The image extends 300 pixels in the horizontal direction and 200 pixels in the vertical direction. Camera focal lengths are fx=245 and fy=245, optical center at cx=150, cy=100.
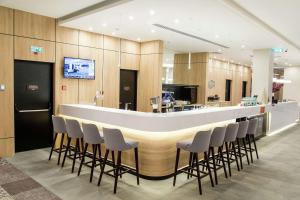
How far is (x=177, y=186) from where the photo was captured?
4.07 m

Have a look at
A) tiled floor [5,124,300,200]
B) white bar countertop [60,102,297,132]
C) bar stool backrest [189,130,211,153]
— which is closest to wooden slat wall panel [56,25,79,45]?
white bar countertop [60,102,297,132]

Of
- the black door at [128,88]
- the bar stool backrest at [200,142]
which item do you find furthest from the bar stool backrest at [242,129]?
the black door at [128,88]

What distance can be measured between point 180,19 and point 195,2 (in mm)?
1134

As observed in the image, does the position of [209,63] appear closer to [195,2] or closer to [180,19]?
[180,19]

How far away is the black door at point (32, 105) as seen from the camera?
5699mm

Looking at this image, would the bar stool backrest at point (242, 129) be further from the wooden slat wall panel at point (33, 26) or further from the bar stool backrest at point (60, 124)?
Answer: the wooden slat wall panel at point (33, 26)

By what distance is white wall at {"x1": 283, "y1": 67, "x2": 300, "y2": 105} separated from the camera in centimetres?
1406

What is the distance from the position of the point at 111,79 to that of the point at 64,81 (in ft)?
5.04

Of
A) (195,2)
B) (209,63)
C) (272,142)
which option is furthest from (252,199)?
(209,63)

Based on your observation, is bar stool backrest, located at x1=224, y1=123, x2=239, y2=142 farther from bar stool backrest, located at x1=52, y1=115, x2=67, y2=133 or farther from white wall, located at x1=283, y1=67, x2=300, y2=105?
white wall, located at x1=283, y1=67, x2=300, y2=105

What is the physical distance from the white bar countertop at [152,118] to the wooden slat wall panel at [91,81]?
1050 millimetres

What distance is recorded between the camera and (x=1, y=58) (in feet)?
17.3

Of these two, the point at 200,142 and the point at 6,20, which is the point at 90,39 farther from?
the point at 200,142

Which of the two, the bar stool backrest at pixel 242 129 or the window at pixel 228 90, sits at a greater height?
the window at pixel 228 90
